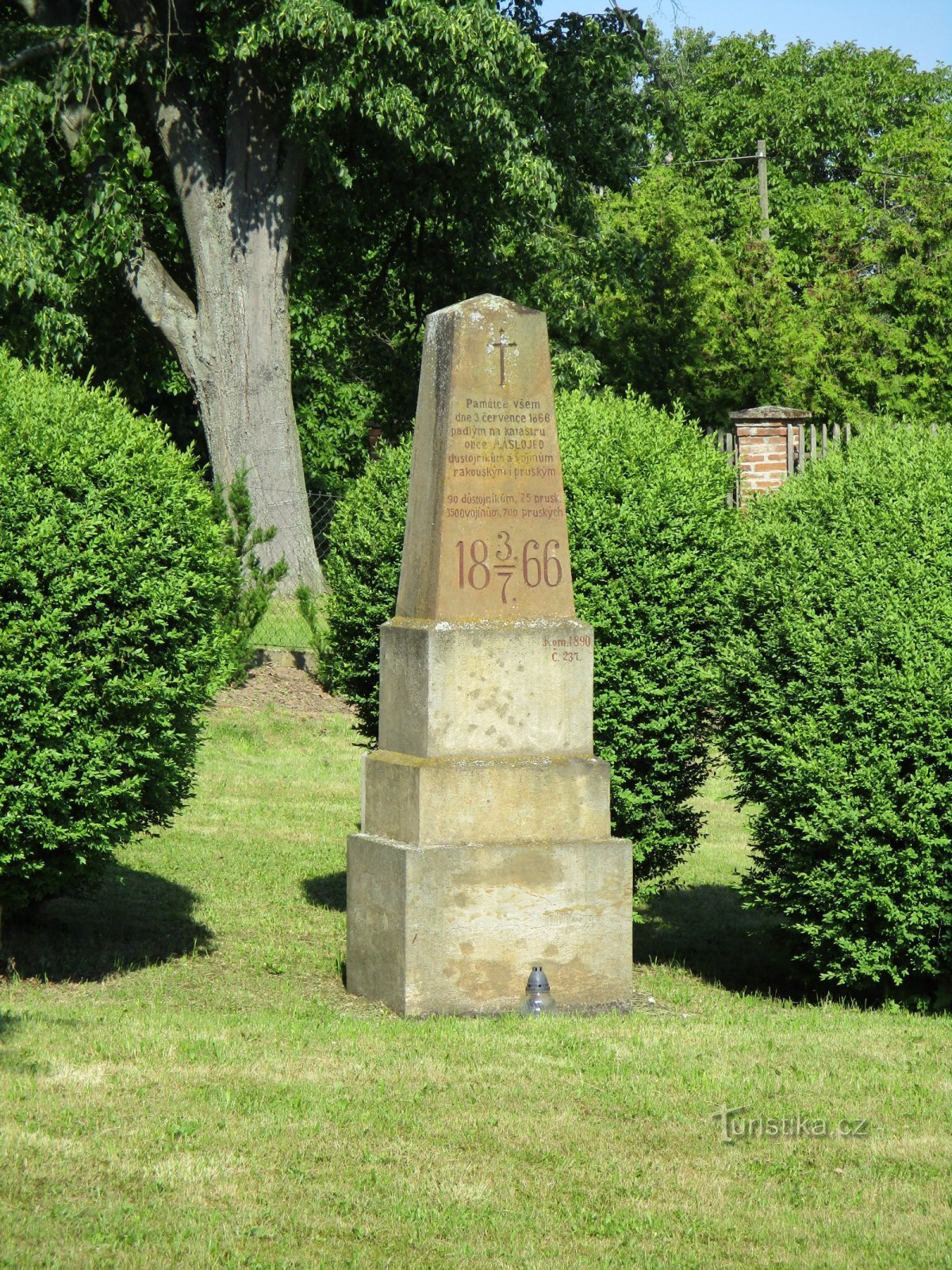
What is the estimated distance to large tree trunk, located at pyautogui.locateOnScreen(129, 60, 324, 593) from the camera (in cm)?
1870

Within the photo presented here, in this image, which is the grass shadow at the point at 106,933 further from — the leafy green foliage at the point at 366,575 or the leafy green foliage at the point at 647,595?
the leafy green foliage at the point at 647,595

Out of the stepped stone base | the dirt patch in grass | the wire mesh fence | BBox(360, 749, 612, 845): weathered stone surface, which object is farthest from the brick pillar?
the stepped stone base

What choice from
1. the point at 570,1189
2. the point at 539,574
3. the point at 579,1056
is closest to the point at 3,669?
the point at 539,574

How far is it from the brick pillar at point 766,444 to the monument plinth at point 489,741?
8667mm

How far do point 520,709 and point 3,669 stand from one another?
2399mm

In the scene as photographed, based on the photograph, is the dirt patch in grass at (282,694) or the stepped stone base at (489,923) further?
the dirt patch in grass at (282,694)

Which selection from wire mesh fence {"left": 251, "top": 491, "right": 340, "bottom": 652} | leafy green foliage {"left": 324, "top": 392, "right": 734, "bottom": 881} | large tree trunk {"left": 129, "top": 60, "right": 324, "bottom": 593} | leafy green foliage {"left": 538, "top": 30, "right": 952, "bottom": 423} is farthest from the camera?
leafy green foliage {"left": 538, "top": 30, "right": 952, "bottom": 423}

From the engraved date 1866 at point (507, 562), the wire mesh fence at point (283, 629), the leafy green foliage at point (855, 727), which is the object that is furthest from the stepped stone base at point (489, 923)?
the wire mesh fence at point (283, 629)

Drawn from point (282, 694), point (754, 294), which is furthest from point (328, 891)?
point (754, 294)

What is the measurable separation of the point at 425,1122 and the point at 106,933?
4027 mm

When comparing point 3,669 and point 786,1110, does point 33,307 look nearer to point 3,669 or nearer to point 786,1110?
point 3,669

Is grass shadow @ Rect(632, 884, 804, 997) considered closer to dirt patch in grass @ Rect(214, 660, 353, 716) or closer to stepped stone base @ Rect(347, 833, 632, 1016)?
stepped stone base @ Rect(347, 833, 632, 1016)

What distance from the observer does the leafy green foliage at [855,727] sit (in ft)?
23.6
